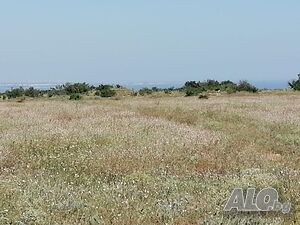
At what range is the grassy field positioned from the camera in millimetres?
5949

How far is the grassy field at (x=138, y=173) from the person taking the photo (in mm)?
5949

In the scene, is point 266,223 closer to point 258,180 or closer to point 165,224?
point 165,224

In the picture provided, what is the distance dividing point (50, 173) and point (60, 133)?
4.54 meters

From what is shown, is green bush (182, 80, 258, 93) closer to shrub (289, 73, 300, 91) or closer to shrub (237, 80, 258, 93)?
shrub (237, 80, 258, 93)

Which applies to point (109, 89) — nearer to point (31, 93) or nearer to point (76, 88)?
point (76, 88)

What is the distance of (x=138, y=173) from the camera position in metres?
8.30

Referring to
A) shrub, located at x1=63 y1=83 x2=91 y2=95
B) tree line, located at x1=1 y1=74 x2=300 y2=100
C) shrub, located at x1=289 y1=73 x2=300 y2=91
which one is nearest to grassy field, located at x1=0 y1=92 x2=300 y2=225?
tree line, located at x1=1 y1=74 x2=300 y2=100

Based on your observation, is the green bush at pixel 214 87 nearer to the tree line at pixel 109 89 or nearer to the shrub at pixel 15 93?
the tree line at pixel 109 89

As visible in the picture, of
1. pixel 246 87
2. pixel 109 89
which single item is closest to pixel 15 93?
pixel 109 89

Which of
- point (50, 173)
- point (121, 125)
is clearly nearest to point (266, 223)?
point (50, 173)

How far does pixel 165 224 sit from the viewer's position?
554 centimetres

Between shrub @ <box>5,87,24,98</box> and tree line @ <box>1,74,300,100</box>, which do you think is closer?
tree line @ <box>1,74,300,100</box>

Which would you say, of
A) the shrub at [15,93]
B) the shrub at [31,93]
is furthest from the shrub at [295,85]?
the shrub at [15,93]

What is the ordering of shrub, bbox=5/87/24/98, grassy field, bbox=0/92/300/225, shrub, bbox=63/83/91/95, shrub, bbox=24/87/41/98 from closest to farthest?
grassy field, bbox=0/92/300/225 < shrub, bbox=5/87/24/98 < shrub, bbox=24/87/41/98 < shrub, bbox=63/83/91/95
